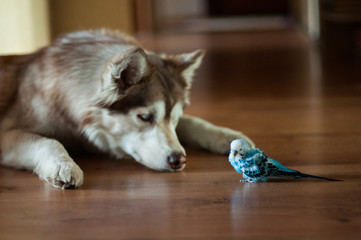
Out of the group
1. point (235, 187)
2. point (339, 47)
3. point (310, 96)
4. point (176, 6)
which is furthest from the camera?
point (176, 6)

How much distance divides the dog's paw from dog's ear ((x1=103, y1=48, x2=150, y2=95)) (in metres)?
0.31

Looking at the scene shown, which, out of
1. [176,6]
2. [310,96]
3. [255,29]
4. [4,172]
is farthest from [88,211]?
[176,6]

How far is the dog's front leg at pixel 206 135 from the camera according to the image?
2018 millimetres

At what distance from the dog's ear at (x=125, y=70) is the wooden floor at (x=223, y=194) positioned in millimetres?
316

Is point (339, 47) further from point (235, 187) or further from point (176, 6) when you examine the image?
point (176, 6)

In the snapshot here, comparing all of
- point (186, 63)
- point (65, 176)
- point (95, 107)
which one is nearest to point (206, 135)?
point (186, 63)

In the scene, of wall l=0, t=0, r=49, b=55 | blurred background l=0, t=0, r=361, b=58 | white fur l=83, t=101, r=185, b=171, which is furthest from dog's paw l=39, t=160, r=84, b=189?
wall l=0, t=0, r=49, b=55

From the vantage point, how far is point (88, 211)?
4.75 ft

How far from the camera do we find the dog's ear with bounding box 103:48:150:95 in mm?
1723

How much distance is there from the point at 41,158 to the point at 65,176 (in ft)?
0.61

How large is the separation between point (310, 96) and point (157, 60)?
1.50 m

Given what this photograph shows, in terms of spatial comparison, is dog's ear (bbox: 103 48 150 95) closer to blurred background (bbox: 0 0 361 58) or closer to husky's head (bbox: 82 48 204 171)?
husky's head (bbox: 82 48 204 171)

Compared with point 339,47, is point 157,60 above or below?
above

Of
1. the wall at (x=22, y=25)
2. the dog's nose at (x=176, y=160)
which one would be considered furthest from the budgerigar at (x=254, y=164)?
the wall at (x=22, y=25)
